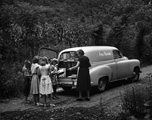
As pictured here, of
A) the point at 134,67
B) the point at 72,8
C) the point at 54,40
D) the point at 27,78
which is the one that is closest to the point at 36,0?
the point at 72,8

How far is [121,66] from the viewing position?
1139 centimetres

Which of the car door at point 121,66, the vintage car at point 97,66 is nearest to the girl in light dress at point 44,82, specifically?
the vintage car at point 97,66

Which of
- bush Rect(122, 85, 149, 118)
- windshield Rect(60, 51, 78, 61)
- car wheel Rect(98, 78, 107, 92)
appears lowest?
car wheel Rect(98, 78, 107, 92)

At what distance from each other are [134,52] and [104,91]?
39.1 feet

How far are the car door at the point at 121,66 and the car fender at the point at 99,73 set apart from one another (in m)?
0.90

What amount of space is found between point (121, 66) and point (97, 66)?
6.01ft

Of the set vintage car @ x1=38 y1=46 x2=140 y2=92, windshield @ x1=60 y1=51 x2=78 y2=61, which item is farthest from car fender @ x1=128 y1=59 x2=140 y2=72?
windshield @ x1=60 y1=51 x2=78 y2=61

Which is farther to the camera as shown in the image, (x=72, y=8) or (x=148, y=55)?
(x=72, y=8)

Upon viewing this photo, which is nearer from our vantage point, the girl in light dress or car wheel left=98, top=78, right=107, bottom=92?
the girl in light dress

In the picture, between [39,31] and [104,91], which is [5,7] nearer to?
[39,31]

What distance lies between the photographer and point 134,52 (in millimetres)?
21516

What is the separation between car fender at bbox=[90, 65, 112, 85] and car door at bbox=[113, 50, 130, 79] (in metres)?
0.90

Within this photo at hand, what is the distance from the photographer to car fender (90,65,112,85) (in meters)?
9.54

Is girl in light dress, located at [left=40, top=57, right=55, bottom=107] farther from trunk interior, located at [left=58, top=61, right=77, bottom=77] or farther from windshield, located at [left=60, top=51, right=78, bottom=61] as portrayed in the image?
windshield, located at [left=60, top=51, right=78, bottom=61]
